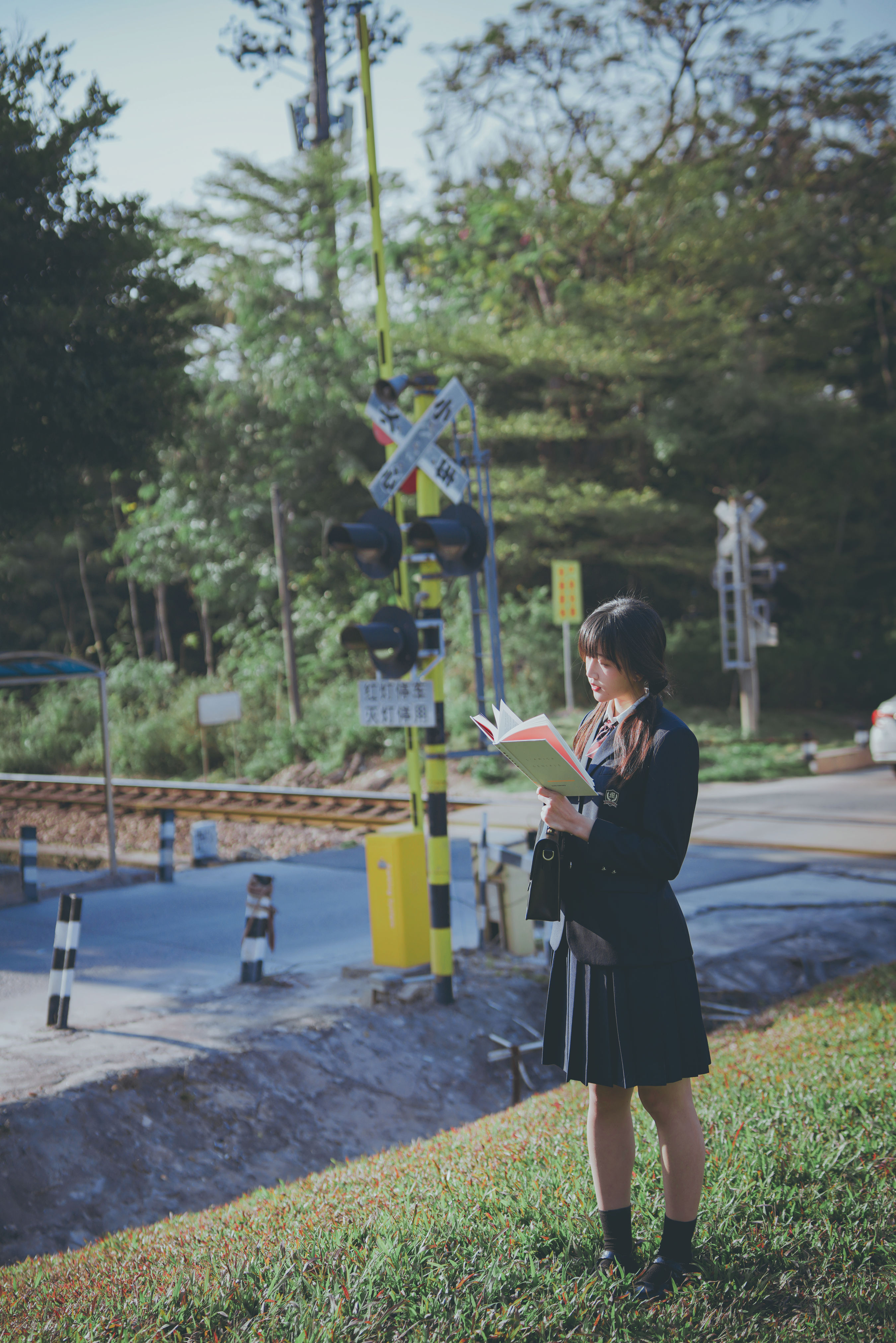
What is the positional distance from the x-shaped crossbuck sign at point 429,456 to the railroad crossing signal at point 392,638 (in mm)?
711

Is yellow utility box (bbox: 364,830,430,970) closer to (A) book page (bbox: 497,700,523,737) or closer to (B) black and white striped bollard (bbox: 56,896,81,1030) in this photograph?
(B) black and white striped bollard (bbox: 56,896,81,1030)

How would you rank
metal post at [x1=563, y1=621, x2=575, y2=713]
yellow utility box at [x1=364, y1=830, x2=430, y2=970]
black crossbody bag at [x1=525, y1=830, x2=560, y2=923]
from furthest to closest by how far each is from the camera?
metal post at [x1=563, y1=621, x2=575, y2=713] → yellow utility box at [x1=364, y1=830, x2=430, y2=970] → black crossbody bag at [x1=525, y1=830, x2=560, y2=923]

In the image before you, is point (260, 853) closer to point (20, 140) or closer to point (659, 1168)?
point (20, 140)

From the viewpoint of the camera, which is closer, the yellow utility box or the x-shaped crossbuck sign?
the x-shaped crossbuck sign

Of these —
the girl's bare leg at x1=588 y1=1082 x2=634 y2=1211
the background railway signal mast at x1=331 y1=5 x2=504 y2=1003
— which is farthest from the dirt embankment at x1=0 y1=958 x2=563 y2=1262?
the girl's bare leg at x1=588 y1=1082 x2=634 y2=1211

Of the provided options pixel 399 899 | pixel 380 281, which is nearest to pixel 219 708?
pixel 399 899

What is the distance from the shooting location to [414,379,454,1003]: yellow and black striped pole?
6.86m

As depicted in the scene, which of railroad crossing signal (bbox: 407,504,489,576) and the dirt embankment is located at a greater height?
railroad crossing signal (bbox: 407,504,489,576)

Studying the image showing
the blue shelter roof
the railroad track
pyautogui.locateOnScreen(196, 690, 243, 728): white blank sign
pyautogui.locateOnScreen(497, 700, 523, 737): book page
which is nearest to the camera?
pyautogui.locateOnScreen(497, 700, 523, 737): book page

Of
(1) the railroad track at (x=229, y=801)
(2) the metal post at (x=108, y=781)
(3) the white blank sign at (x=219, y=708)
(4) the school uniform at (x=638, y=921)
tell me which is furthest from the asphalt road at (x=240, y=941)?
(3) the white blank sign at (x=219, y=708)

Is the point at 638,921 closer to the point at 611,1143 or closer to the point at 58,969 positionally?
the point at 611,1143

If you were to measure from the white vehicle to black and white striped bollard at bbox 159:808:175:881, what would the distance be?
10.7m

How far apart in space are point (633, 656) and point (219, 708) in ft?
55.8

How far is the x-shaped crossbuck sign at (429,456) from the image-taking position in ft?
22.4
